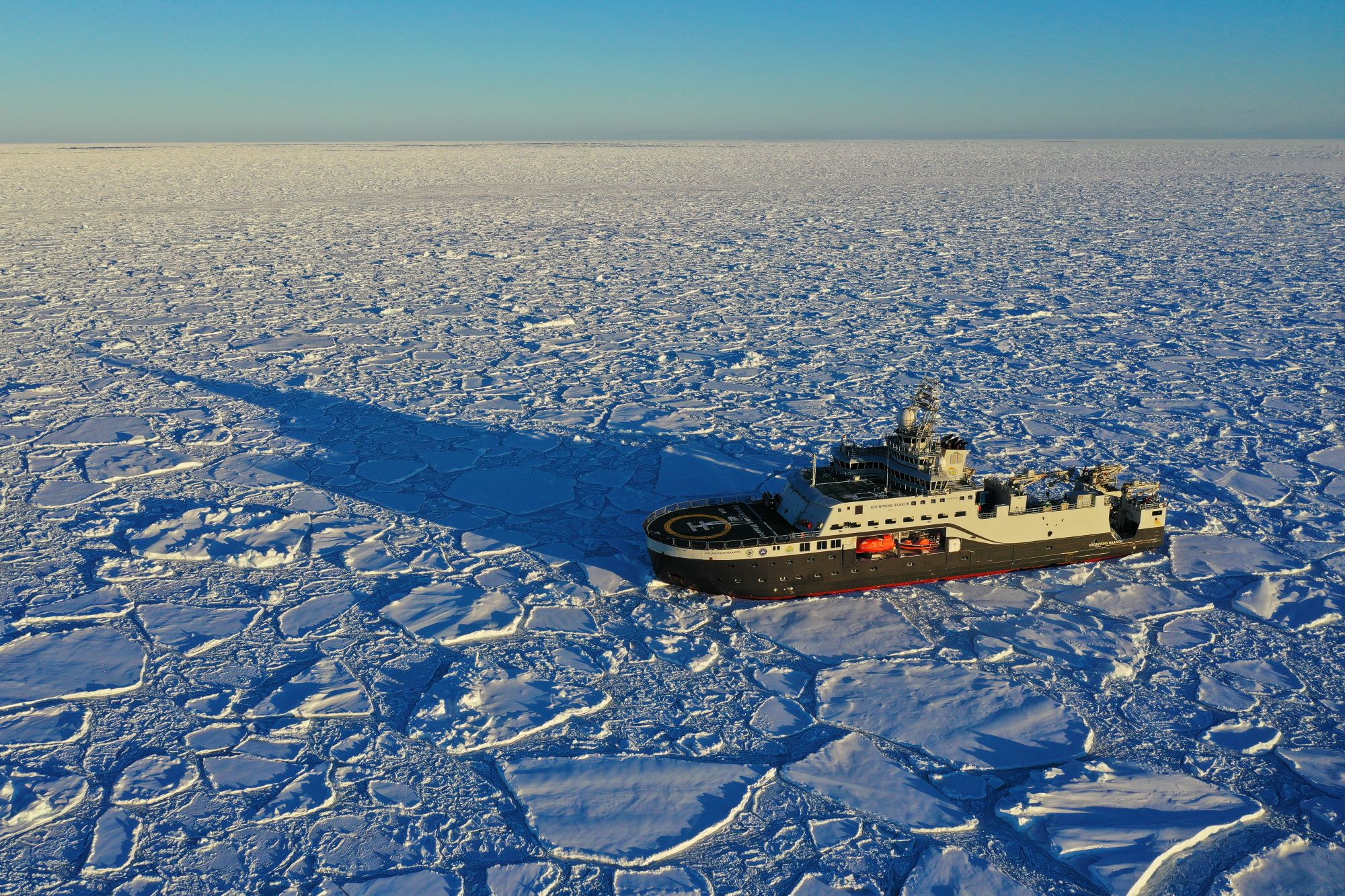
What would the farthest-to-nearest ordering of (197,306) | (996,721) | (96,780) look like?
(197,306) → (996,721) → (96,780)

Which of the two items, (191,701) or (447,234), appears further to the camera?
(447,234)

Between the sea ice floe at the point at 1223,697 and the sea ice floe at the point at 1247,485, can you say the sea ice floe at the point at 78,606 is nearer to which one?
the sea ice floe at the point at 1223,697

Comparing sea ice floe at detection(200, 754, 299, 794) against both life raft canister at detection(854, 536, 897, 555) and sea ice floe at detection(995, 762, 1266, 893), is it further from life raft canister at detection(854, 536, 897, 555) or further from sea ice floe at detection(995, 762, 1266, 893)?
life raft canister at detection(854, 536, 897, 555)

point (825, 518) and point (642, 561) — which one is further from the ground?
point (825, 518)

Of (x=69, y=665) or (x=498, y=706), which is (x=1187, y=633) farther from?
(x=69, y=665)

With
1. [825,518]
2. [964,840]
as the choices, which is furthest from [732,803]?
[825,518]

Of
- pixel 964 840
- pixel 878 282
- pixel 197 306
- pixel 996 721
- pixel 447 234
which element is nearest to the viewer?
pixel 964 840

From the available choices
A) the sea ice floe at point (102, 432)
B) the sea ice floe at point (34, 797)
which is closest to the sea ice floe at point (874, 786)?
the sea ice floe at point (34, 797)

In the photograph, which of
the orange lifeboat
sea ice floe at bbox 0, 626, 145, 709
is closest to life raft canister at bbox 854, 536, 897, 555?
the orange lifeboat

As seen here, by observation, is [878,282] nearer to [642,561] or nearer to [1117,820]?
[642,561]
